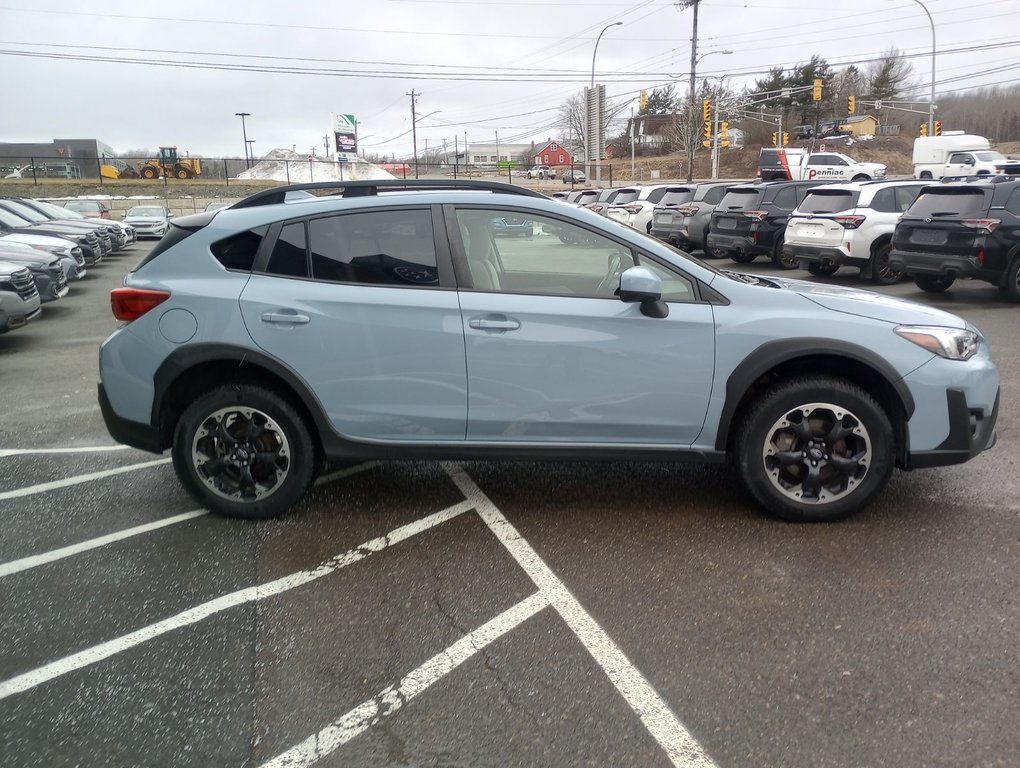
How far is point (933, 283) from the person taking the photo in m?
12.4

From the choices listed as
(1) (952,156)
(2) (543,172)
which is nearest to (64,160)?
(2) (543,172)

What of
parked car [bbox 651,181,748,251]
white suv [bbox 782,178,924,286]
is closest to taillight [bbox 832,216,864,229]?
white suv [bbox 782,178,924,286]

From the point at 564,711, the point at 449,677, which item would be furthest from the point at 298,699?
the point at 564,711

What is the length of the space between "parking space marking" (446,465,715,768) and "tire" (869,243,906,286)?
1122 centimetres

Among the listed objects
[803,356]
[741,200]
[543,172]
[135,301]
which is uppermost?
[543,172]

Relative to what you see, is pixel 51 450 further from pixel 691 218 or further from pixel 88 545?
pixel 691 218

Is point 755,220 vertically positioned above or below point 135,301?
below

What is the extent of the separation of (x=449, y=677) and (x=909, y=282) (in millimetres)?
13474

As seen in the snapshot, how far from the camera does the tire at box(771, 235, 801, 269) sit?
14.9 metres

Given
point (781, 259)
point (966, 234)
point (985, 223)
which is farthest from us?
point (781, 259)

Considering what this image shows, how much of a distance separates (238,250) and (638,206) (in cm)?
1929

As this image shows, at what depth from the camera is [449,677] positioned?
295 cm

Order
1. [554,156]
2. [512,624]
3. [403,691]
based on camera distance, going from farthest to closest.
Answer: [554,156] → [512,624] → [403,691]

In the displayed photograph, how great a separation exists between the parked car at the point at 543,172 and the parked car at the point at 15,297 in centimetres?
6684
